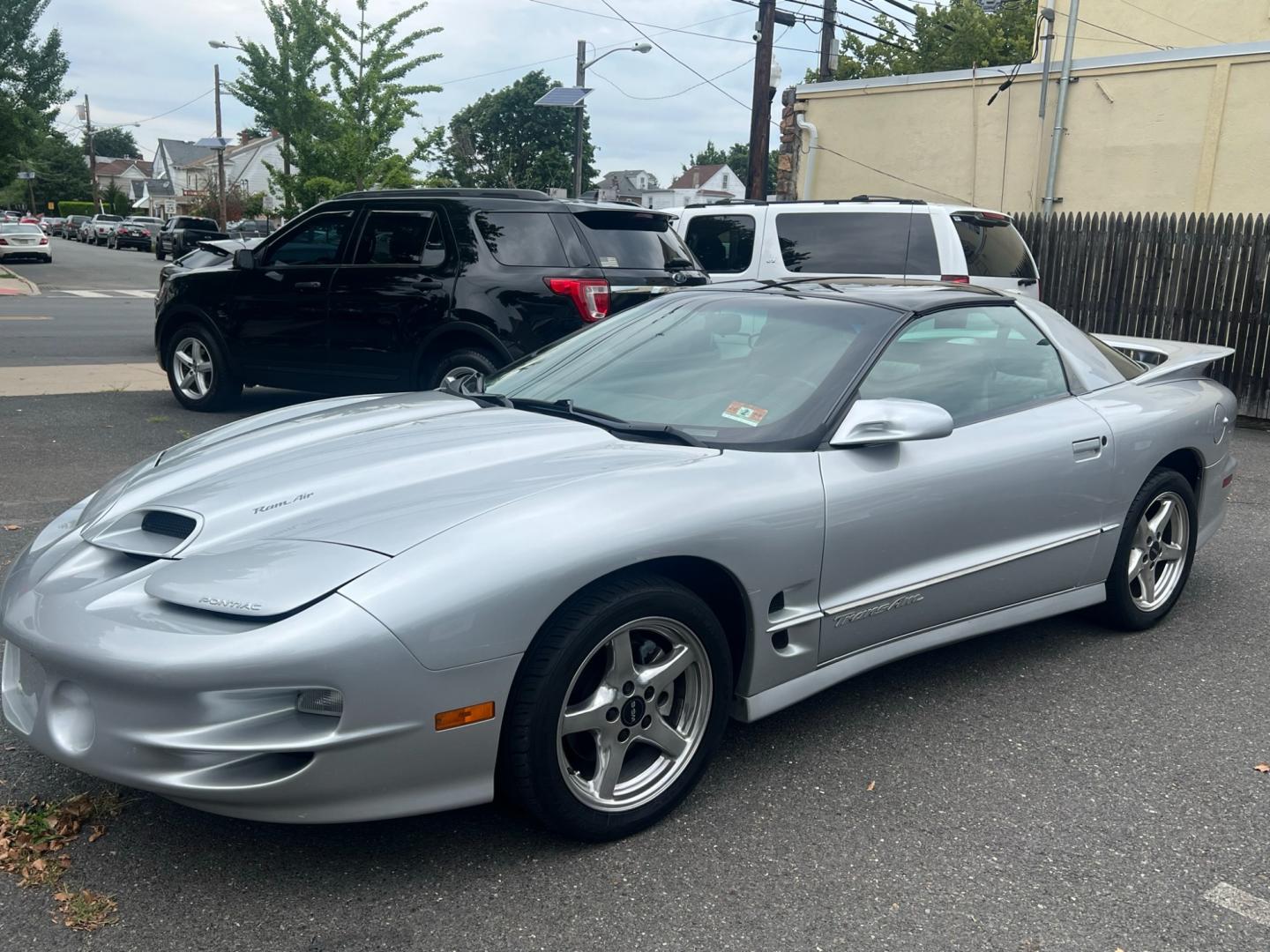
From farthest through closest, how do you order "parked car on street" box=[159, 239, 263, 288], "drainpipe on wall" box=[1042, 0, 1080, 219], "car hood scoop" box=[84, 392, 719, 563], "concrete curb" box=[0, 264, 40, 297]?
1. "concrete curb" box=[0, 264, 40, 297]
2. "drainpipe on wall" box=[1042, 0, 1080, 219]
3. "parked car on street" box=[159, 239, 263, 288]
4. "car hood scoop" box=[84, 392, 719, 563]

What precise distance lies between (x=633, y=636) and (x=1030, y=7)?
1516 inches

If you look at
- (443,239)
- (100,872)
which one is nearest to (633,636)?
(100,872)

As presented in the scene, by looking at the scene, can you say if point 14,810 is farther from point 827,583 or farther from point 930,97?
point 930,97

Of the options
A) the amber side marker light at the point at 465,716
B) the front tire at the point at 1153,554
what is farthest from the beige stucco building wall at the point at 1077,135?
the amber side marker light at the point at 465,716

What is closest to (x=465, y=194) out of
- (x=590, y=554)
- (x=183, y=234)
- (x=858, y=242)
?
(x=858, y=242)

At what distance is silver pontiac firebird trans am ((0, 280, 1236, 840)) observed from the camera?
2436 millimetres

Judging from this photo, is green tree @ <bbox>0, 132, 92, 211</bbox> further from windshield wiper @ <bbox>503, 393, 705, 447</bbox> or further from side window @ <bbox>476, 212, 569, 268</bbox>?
windshield wiper @ <bbox>503, 393, 705, 447</bbox>

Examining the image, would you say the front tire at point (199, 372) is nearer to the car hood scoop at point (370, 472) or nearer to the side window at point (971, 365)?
the car hood scoop at point (370, 472)

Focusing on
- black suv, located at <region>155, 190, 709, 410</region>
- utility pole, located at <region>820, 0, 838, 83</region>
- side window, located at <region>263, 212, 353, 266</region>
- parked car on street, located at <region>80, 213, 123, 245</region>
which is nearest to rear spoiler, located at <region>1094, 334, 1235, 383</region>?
black suv, located at <region>155, 190, 709, 410</region>

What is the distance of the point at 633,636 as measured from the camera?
9.56 ft

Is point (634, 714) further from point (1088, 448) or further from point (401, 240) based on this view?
point (401, 240)

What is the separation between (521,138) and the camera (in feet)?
261

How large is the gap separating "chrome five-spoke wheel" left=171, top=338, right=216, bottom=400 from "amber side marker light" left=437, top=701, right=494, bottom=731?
288 inches

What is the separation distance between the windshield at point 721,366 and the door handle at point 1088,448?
871 millimetres
